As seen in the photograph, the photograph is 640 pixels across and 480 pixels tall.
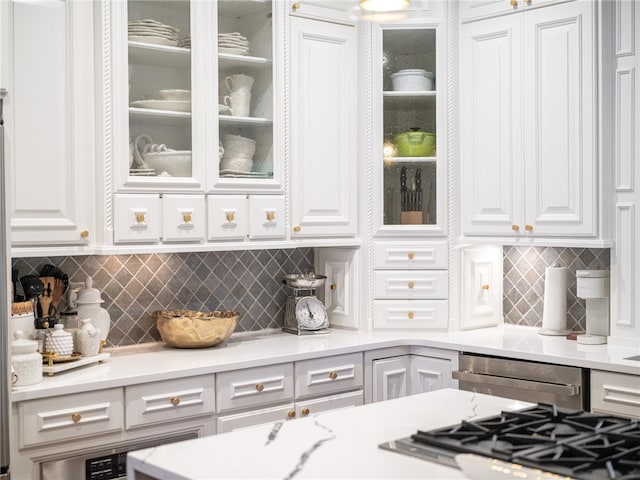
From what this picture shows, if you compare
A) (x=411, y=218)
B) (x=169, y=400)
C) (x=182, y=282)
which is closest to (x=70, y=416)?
(x=169, y=400)

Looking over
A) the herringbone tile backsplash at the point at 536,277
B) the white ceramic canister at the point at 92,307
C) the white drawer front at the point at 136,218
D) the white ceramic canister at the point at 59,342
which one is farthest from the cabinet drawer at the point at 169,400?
the herringbone tile backsplash at the point at 536,277

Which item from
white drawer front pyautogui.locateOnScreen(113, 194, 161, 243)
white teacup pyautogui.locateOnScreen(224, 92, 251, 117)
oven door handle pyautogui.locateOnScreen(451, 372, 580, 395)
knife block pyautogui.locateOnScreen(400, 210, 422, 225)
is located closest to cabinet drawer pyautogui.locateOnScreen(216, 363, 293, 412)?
white drawer front pyautogui.locateOnScreen(113, 194, 161, 243)

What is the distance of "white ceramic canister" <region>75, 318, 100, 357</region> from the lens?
3.35 m

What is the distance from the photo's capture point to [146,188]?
3498 mm

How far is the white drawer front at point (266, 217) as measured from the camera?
12.6 feet

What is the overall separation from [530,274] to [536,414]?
7.28ft

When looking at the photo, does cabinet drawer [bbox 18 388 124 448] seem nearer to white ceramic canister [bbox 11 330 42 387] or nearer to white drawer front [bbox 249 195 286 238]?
white ceramic canister [bbox 11 330 42 387]

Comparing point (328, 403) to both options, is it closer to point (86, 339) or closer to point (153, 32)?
point (86, 339)

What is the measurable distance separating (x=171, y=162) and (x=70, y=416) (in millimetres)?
1169

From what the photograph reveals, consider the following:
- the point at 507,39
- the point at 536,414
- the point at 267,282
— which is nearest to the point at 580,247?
the point at 507,39

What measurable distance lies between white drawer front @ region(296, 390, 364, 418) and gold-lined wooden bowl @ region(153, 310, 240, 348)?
1.54 feet

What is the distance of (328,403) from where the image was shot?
12.3ft

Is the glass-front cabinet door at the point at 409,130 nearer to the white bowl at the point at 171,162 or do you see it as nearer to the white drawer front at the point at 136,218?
the white bowl at the point at 171,162

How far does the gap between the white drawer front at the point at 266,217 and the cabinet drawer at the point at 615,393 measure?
152 centimetres
